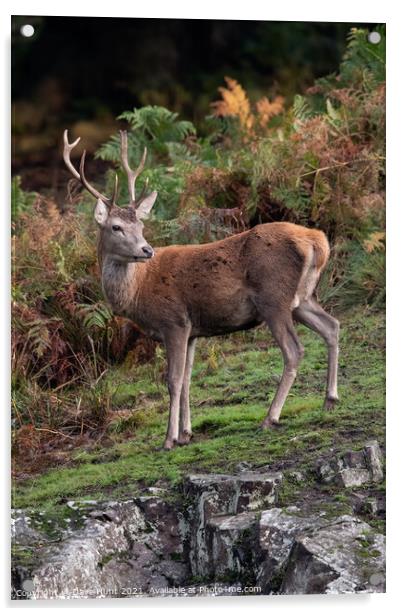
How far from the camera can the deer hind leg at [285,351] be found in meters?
7.29

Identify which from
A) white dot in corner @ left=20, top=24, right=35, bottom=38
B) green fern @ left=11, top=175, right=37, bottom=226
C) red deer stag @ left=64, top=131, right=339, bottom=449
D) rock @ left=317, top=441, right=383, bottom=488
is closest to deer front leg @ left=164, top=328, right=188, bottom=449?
red deer stag @ left=64, top=131, right=339, bottom=449

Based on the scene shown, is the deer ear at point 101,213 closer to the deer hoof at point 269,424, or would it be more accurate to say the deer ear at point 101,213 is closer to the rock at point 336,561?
the deer hoof at point 269,424

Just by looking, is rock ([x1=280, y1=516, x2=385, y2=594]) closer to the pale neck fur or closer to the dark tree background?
the pale neck fur

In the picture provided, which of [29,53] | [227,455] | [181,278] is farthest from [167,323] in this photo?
[29,53]

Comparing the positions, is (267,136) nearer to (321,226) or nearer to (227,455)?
(321,226)

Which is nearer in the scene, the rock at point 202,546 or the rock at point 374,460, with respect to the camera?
the rock at point 202,546

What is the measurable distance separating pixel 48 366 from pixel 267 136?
2.05 metres

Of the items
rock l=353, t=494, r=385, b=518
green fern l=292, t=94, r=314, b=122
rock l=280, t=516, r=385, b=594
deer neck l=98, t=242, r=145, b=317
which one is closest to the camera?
rock l=280, t=516, r=385, b=594

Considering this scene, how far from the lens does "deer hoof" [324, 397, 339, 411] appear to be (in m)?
Answer: 7.30

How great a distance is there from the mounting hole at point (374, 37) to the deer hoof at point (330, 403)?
5.61 ft

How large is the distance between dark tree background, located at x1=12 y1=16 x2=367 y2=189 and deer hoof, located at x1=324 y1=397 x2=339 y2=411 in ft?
5.75

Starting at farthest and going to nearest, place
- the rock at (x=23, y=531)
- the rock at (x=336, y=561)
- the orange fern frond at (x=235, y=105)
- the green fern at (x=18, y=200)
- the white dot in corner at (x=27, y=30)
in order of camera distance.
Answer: the orange fern frond at (x=235, y=105) < the green fern at (x=18, y=200) < the white dot in corner at (x=27, y=30) < the rock at (x=23, y=531) < the rock at (x=336, y=561)

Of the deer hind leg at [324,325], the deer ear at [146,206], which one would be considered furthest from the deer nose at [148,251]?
the deer hind leg at [324,325]

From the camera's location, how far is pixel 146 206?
24.3 ft
